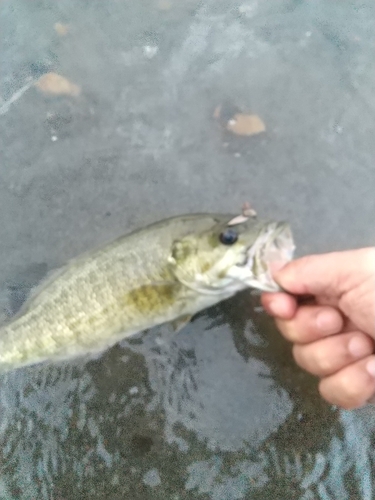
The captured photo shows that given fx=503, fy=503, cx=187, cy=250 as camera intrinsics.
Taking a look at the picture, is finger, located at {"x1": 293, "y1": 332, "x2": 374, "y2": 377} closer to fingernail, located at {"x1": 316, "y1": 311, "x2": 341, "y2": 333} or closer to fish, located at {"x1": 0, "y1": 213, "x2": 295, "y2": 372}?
fingernail, located at {"x1": 316, "y1": 311, "x2": 341, "y2": 333}

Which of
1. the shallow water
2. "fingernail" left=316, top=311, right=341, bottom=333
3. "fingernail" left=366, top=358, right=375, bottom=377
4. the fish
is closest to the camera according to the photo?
"fingernail" left=366, top=358, right=375, bottom=377

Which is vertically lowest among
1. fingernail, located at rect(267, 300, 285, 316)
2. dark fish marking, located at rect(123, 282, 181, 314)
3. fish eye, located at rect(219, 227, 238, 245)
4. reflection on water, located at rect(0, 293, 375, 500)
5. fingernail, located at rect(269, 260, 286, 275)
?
reflection on water, located at rect(0, 293, 375, 500)

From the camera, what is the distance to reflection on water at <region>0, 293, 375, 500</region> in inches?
88.4

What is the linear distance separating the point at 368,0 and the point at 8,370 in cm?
283

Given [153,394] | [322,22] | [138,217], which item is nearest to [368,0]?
[322,22]

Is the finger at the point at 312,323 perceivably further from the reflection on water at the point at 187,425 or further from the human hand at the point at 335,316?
the reflection on water at the point at 187,425


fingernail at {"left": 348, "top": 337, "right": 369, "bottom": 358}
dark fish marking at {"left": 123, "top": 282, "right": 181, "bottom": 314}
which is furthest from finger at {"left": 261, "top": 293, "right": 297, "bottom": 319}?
dark fish marking at {"left": 123, "top": 282, "right": 181, "bottom": 314}

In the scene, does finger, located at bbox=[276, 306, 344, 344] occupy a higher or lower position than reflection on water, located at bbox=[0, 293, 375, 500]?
higher

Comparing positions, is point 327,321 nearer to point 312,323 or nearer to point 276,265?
point 312,323

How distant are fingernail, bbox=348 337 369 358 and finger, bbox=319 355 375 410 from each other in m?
0.03

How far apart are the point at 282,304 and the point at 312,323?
0.13m

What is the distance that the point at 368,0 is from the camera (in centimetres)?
294

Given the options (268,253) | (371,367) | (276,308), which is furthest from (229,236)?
(371,367)

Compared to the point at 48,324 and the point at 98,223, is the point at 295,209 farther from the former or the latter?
the point at 48,324
